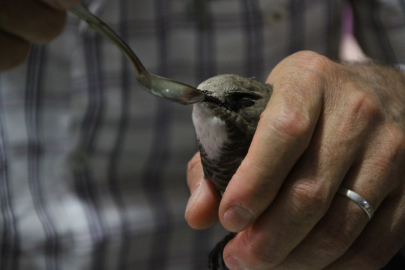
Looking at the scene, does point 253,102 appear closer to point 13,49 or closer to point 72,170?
point 13,49

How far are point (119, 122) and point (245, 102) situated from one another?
72 centimetres

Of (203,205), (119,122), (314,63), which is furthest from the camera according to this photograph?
(119,122)

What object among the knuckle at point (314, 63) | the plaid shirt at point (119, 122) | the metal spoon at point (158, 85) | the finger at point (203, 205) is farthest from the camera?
the plaid shirt at point (119, 122)

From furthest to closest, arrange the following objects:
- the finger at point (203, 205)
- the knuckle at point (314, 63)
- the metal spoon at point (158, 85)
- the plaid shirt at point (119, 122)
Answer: the plaid shirt at point (119, 122) < the finger at point (203, 205) < the knuckle at point (314, 63) < the metal spoon at point (158, 85)

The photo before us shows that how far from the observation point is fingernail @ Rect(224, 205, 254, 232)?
21.6 inches

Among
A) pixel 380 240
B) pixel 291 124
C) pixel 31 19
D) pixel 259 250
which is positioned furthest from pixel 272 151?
pixel 31 19

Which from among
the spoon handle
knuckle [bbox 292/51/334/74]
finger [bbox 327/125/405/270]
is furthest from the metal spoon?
finger [bbox 327/125/405/270]

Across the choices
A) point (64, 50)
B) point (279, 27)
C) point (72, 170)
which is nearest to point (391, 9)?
point (279, 27)

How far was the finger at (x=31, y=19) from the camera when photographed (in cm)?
65

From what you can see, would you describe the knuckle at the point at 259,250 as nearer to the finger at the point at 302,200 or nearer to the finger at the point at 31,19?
the finger at the point at 302,200

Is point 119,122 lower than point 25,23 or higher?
lower

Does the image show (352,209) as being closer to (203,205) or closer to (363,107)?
(363,107)

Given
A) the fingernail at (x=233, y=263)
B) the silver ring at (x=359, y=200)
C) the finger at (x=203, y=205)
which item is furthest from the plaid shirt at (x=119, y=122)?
the silver ring at (x=359, y=200)

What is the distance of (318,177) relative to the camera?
21.1 inches
